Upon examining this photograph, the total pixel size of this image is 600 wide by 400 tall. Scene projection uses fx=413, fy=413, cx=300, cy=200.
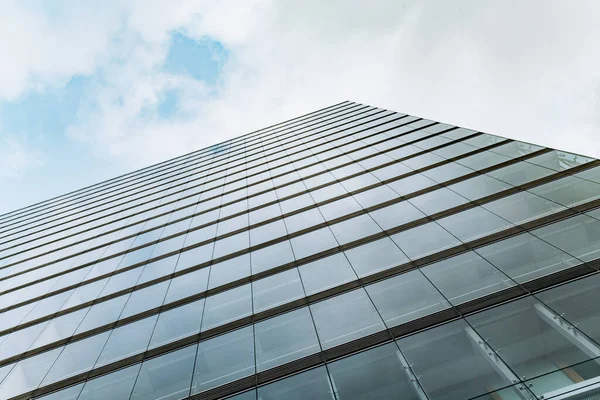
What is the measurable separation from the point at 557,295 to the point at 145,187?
943 inches

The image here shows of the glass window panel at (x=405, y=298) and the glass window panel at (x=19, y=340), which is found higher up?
the glass window panel at (x=19, y=340)

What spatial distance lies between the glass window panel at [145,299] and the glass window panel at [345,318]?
517 centimetres

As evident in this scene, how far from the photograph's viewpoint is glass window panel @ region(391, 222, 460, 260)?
31.3 ft

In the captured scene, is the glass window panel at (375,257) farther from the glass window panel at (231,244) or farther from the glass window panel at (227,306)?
the glass window panel at (231,244)

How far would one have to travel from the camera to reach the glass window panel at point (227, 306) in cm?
968

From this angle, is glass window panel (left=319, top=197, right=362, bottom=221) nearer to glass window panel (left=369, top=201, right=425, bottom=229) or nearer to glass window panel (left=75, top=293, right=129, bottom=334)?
glass window panel (left=369, top=201, right=425, bottom=229)

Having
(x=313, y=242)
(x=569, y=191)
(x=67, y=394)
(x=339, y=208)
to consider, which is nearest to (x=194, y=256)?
(x=313, y=242)

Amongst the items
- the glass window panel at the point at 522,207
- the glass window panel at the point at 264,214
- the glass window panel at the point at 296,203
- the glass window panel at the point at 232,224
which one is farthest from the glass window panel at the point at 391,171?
the glass window panel at the point at 232,224

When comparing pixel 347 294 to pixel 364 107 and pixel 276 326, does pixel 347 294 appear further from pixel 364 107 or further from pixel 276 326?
pixel 364 107

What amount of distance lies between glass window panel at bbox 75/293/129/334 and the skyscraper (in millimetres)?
78

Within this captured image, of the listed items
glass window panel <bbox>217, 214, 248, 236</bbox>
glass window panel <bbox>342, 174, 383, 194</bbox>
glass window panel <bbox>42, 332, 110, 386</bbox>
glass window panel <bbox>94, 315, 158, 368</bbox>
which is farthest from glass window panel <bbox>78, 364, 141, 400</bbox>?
glass window panel <bbox>342, 174, 383, 194</bbox>

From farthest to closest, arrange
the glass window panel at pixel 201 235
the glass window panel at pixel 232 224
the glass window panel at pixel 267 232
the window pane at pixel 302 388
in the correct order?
the glass window panel at pixel 201 235
the glass window panel at pixel 232 224
the glass window panel at pixel 267 232
the window pane at pixel 302 388

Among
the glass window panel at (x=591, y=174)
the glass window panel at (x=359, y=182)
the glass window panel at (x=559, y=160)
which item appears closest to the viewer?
the glass window panel at (x=591, y=174)

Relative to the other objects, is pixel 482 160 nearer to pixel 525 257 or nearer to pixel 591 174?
pixel 591 174
